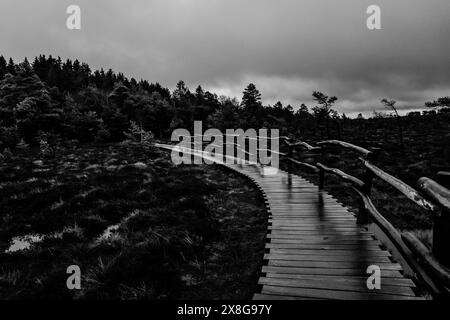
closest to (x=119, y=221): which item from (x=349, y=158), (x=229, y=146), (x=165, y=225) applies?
(x=165, y=225)

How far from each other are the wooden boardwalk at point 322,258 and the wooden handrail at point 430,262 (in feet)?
2.36

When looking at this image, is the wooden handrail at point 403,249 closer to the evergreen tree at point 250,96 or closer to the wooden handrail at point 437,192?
the wooden handrail at point 437,192

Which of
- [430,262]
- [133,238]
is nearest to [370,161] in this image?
[430,262]

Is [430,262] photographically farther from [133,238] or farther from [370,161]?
[133,238]

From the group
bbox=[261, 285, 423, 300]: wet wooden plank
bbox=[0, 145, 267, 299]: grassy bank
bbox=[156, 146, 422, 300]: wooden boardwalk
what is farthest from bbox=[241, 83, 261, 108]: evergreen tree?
bbox=[261, 285, 423, 300]: wet wooden plank

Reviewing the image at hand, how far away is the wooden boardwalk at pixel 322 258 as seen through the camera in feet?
11.5

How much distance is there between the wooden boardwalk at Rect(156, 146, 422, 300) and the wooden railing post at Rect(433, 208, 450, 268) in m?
0.85

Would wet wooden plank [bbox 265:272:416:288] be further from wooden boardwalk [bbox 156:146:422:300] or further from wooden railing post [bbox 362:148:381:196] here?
wooden railing post [bbox 362:148:381:196]

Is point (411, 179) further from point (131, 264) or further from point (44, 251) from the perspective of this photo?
point (44, 251)

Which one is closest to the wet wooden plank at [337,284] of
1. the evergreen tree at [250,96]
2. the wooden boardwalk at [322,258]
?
the wooden boardwalk at [322,258]

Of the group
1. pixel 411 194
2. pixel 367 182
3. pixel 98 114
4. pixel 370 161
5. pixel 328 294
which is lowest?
pixel 328 294

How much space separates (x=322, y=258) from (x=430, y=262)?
1886mm

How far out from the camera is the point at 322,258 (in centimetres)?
442

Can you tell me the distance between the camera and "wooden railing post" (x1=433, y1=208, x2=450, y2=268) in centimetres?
262
